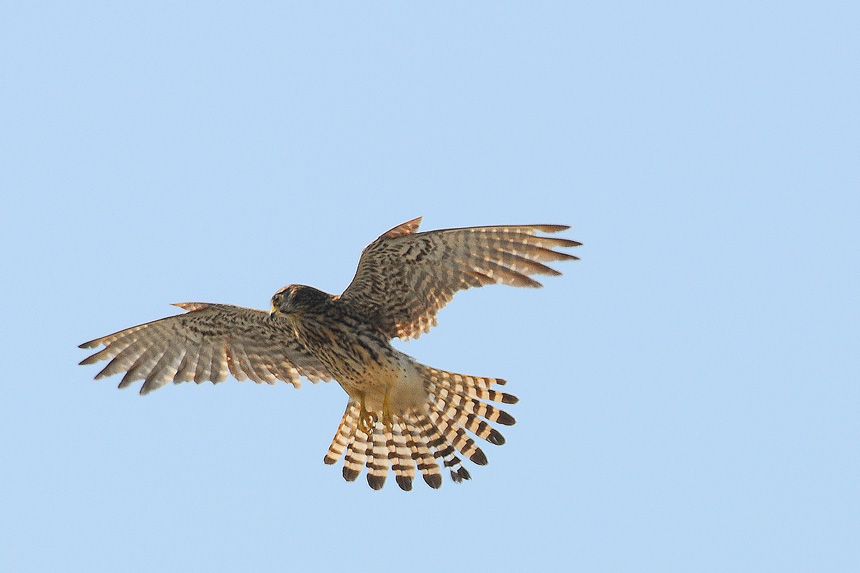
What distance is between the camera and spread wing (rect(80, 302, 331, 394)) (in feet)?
36.2

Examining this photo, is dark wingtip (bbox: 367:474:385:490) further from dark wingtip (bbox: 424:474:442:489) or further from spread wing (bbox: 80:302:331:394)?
spread wing (bbox: 80:302:331:394)

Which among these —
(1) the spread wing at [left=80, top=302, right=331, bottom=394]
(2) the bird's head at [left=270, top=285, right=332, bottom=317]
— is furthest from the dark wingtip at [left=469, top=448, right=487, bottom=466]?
(2) the bird's head at [left=270, top=285, right=332, bottom=317]

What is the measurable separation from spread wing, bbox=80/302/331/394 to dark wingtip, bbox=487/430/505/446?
147 cm

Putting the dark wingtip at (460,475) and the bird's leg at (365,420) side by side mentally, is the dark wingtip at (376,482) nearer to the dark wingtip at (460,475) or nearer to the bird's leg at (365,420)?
the bird's leg at (365,420)

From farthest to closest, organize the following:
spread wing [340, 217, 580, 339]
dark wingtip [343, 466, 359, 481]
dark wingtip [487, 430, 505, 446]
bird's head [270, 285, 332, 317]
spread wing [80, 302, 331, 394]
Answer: dark wingtip [343, 466, 359, 481]
spread wing [80, 302, 331, 394]
dark wingtip [487, 430, 505, 446]
bird's head [270, 285, 332, 317]
spread wing [340, 217, 580, 339]

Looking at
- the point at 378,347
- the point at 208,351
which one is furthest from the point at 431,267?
the point at 208,351

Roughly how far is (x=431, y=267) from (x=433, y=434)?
1.56 metres

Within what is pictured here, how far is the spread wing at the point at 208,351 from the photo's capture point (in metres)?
11.0

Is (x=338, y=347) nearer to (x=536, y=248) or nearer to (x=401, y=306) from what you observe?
(x=401, y=306)

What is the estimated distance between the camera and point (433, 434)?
11.0 meters

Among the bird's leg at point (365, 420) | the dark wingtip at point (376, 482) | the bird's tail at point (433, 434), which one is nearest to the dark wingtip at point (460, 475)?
the bird's tail at point (433, 434)

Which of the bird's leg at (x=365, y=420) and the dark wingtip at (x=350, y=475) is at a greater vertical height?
the bird's leg at (x=365, y=420)

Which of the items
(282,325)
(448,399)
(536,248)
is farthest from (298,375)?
(536,248)

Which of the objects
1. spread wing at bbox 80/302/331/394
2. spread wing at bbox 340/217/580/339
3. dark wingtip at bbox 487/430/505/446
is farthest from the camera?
spread wing at bbox 80/302/331/394
